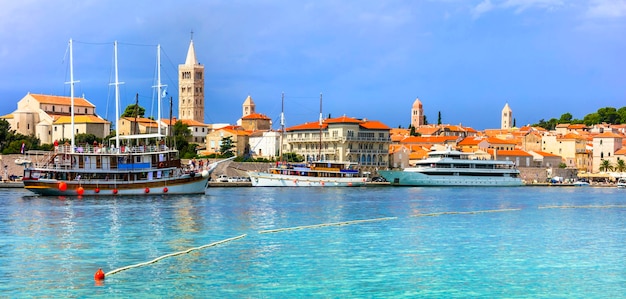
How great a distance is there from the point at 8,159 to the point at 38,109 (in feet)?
71.9

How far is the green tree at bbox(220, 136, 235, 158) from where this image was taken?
94169 mm

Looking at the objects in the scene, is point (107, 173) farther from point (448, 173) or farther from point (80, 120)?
point (80, 120)

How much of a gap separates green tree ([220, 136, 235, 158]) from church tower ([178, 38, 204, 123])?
3999 centimetres

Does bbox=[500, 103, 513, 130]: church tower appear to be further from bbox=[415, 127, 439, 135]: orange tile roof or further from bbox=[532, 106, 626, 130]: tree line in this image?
bbox=[415, 127, 439, 135]: orange tile roof

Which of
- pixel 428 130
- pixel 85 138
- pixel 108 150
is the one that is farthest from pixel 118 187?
pixel 428 130

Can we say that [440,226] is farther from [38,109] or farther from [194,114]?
[194,114]

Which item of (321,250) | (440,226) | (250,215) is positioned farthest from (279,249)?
(250,215)

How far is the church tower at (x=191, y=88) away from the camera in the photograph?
13725 cm

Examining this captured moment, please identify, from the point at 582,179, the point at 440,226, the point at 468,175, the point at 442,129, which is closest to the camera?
the point at 440,226

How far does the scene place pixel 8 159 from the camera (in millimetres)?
73562

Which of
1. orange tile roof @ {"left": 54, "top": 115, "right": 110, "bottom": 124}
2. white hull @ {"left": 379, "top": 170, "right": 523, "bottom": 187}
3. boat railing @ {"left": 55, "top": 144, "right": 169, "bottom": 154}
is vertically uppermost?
orange tile roof @ {"left": 54, "top": 115, "right": 110, "bottom": 124}

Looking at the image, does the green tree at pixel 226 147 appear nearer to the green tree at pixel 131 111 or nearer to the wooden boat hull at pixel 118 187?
the green tree at pixel 131 111

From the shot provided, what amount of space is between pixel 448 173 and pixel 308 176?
15.4 m

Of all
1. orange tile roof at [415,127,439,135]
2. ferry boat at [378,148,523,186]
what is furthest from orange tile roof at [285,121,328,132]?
orange tile roof at [415,127,439,135]
